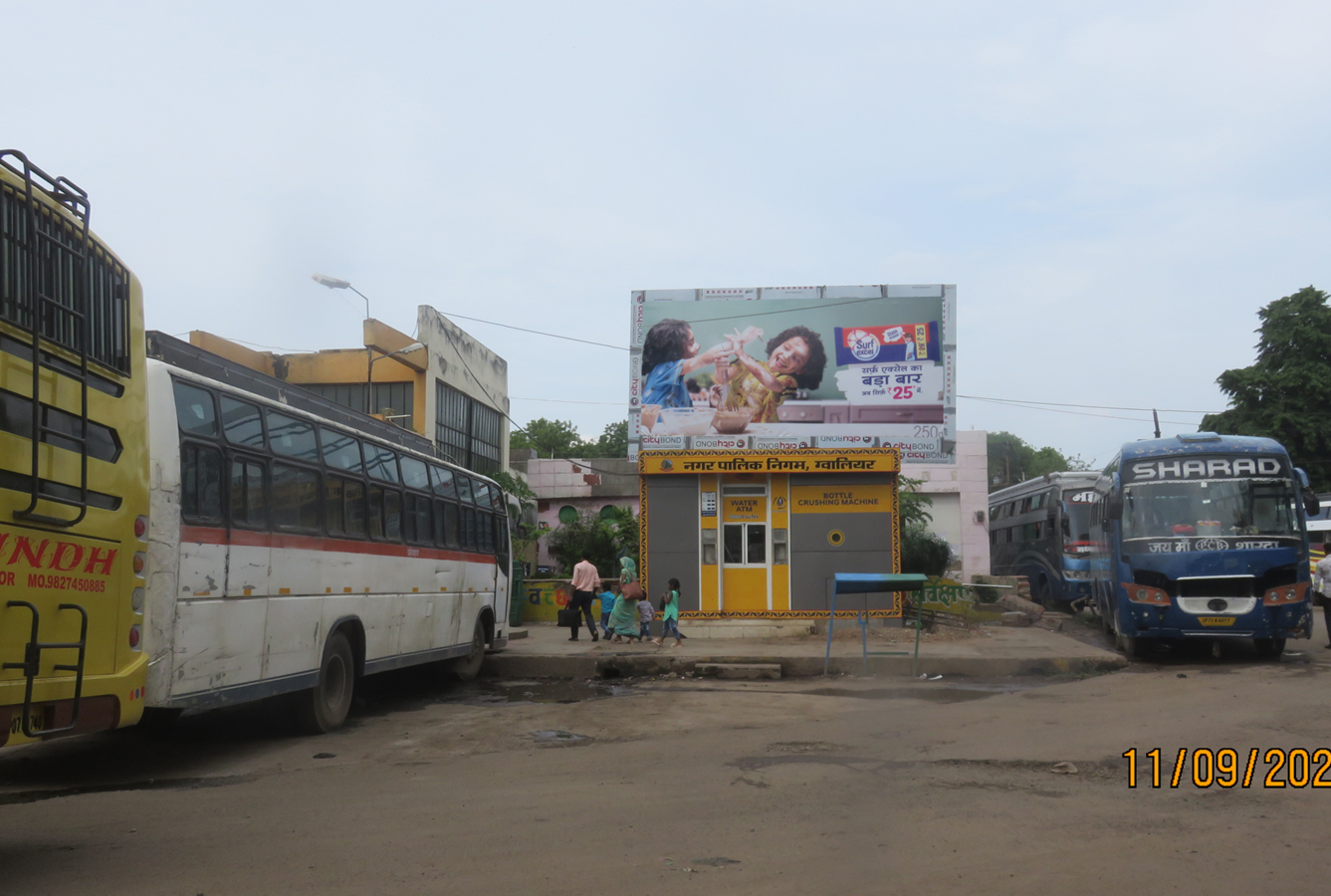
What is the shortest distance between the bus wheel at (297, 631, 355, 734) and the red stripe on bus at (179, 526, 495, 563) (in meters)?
0.87

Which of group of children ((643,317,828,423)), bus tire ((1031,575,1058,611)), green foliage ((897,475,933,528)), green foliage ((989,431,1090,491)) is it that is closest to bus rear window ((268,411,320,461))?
group of children ((643,317,828,423))

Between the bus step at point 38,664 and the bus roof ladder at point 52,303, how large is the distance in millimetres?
451

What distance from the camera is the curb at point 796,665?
45.9 ft

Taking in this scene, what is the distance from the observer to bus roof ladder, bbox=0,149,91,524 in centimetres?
500

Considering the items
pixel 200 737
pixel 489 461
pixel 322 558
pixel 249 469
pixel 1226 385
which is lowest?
pixel 200 737

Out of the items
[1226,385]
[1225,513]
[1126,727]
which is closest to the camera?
[1126,727]

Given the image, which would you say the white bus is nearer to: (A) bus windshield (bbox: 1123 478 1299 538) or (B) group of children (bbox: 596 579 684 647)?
(B) group of children (bbox: 596 579 684 647)

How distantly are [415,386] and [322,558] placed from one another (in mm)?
15268

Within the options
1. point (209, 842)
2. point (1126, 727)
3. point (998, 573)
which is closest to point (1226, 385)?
point (998, 573)

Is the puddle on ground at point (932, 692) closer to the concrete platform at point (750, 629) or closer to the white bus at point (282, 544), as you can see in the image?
the white bus at point (282, 544)

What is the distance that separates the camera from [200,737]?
9.49 meters

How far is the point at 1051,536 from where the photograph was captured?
25.5m

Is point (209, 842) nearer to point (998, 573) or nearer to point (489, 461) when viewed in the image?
point (489, 461)
